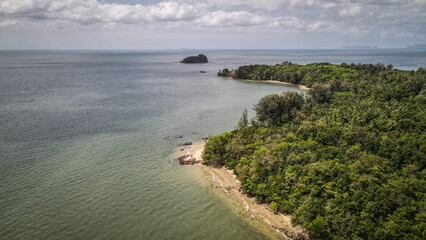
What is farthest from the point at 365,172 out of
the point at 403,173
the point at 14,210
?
the point at 14,210

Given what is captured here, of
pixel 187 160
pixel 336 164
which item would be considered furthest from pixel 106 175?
pixel 336 164

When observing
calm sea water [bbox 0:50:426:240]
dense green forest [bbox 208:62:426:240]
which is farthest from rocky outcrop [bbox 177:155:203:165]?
dense green forest [bbox 208:62:426:240]

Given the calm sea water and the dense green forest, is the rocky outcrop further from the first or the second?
the dense green forest

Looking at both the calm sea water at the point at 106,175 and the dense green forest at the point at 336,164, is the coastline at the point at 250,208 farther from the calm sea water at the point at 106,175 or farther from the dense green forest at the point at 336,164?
the calm sea water at the point at 106,175

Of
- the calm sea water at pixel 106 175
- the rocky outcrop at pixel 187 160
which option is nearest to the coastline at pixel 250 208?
the calm sea water at pixel 106 175

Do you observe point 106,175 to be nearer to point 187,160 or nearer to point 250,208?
point 187,160

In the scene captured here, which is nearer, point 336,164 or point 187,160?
point 336,164
